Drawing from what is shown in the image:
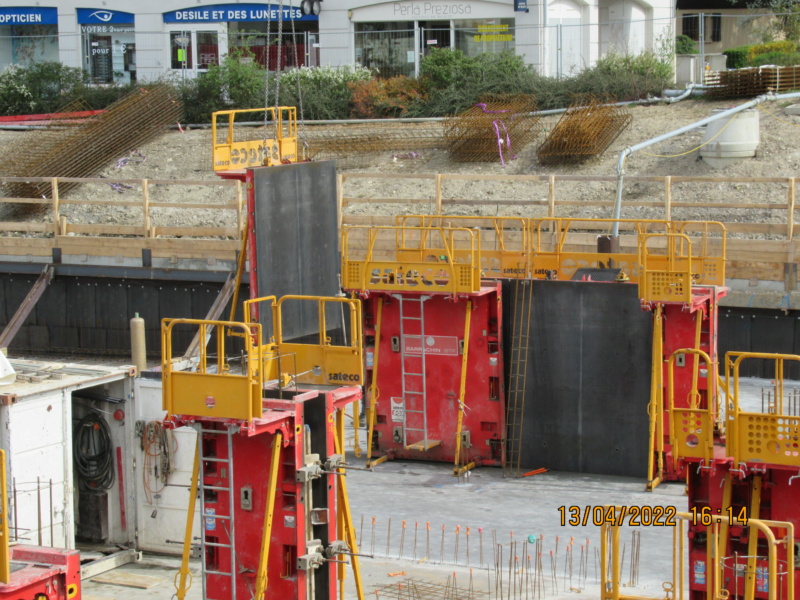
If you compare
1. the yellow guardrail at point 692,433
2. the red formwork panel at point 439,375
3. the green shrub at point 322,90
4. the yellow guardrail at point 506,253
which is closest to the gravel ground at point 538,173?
the yellow guardrail at point 506,253

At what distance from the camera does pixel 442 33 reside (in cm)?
4012

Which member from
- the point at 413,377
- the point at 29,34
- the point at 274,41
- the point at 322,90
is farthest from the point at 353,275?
the point at 29,34

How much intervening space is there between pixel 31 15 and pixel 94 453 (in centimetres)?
3389

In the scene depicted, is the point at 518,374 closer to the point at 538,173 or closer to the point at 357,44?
the point at 538,173

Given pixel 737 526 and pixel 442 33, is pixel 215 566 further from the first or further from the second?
pixel 442 33

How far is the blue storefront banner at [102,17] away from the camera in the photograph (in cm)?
4262

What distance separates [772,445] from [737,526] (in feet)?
2.72

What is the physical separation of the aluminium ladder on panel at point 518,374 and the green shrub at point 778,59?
68.4 feet

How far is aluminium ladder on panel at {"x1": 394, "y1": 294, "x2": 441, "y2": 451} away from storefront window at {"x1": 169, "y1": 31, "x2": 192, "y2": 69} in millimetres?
27145

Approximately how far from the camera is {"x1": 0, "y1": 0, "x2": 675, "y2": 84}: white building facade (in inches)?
1511

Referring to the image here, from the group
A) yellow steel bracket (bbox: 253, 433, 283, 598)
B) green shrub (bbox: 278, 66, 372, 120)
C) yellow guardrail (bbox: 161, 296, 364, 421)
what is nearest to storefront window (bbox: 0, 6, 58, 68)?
green shrub (bbox: 278, 66, 372, 120)

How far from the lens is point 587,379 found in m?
16.6

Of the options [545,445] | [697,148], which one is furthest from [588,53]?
[545,445]
